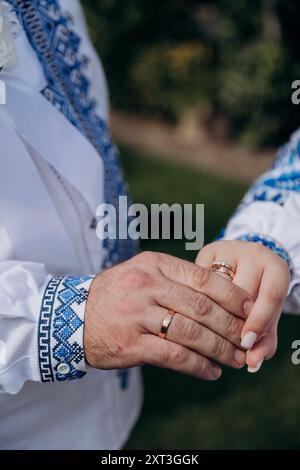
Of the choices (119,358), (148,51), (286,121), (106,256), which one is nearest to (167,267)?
(119,358)

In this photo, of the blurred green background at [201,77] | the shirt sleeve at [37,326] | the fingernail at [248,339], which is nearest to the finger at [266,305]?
the fingernail at [248,339]

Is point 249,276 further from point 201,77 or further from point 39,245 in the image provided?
point 201,77

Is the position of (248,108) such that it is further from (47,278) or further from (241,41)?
(47,278)

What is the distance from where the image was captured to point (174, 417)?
120 inches

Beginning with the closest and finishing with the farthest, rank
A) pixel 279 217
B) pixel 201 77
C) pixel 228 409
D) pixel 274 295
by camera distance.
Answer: pixel 274 295 → pixel 279 217 → pixel 228 409 → pixel 201 77

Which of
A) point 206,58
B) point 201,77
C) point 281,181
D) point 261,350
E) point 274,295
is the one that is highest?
point 281,181

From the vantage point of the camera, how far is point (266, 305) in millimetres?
1286

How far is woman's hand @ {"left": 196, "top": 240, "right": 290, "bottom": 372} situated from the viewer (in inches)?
50.1

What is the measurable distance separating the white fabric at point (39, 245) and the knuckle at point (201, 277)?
0.93ft

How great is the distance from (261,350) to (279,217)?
347mm

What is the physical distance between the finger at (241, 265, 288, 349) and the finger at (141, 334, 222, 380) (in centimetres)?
10

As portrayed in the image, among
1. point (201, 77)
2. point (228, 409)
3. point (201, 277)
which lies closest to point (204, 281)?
point (201, 277)

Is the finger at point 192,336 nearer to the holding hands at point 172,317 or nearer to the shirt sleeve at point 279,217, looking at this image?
the holding hands at point 172,317
